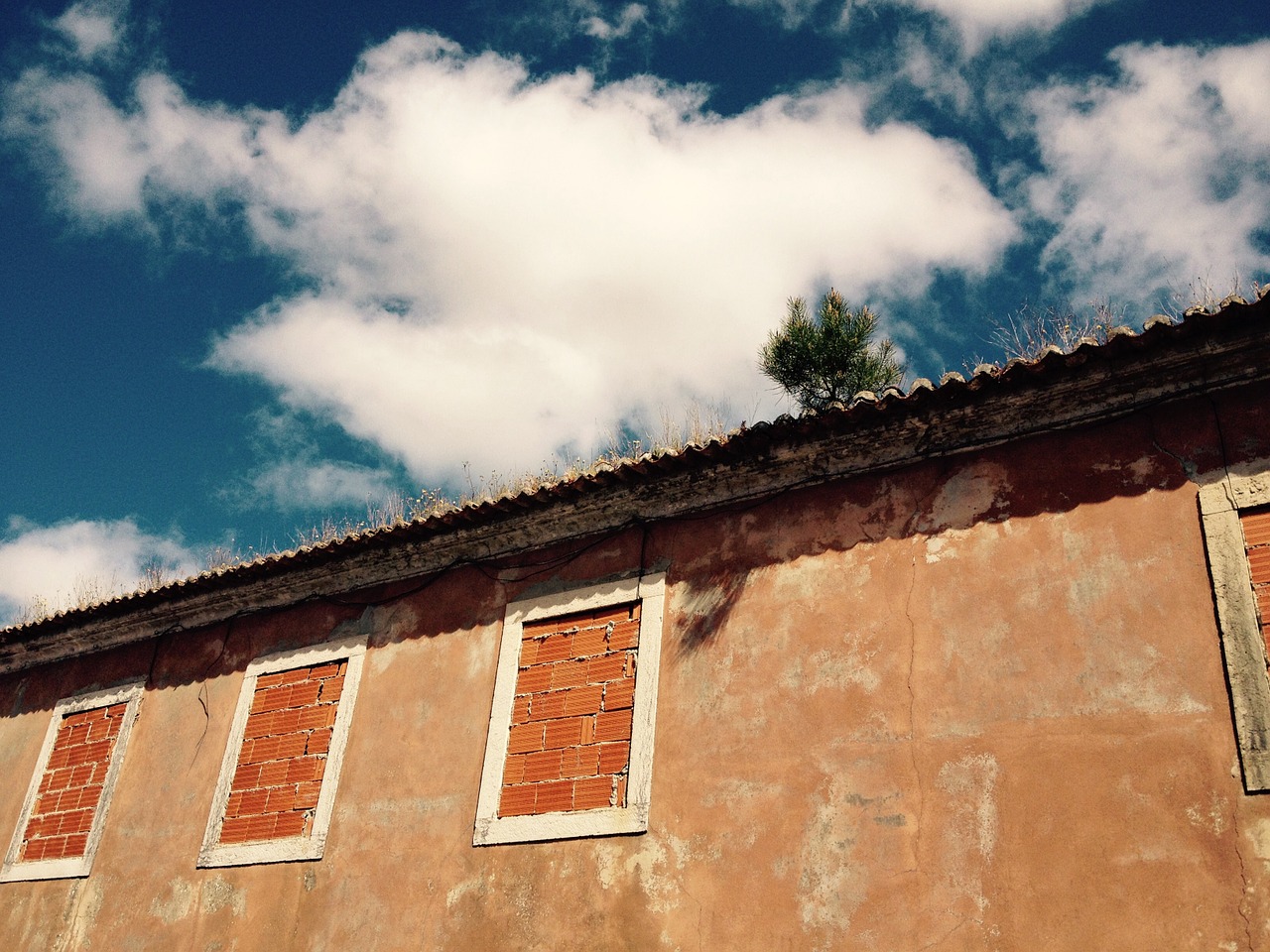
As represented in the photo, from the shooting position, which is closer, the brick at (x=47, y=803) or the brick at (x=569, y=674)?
the brick at (x=569, y=674)

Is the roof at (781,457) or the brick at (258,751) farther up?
the roof at (781,457)

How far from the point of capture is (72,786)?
1178cm

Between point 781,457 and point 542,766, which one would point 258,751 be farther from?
point 781,457

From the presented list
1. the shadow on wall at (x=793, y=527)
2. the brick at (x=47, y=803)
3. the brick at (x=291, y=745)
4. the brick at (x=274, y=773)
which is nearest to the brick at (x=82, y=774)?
the brick at (x=47, y=803)

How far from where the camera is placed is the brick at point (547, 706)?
8742 mm

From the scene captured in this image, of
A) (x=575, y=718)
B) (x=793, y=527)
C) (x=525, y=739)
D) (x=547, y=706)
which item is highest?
(x=793, y=527)

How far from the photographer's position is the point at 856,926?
266 inches

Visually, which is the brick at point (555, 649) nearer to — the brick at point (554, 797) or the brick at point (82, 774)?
the brick at point (554, 797)

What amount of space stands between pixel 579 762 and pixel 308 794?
2938mm

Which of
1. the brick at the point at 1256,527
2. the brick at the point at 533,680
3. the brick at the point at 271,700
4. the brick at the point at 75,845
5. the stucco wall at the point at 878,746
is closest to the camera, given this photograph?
the stucco wall at the point at 878,746

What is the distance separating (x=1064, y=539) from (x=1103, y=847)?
→ 1.95 meters

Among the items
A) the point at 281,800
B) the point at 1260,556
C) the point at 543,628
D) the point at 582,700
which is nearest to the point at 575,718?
the point at 582,700

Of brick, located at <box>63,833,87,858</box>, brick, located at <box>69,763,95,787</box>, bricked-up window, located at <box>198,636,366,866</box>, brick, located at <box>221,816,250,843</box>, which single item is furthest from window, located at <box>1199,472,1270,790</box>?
brick, located at <box>69,763,95,787</box>

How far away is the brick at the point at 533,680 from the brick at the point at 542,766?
0.54 metres
